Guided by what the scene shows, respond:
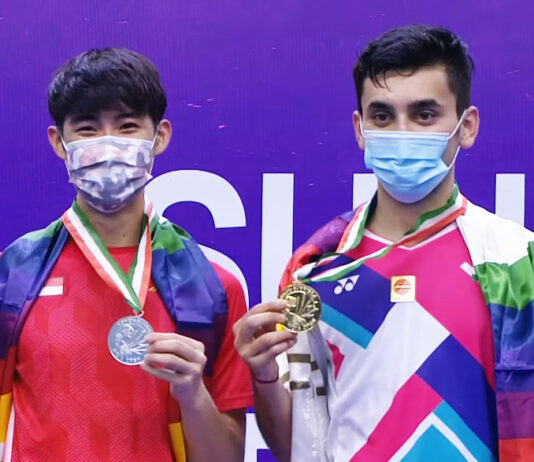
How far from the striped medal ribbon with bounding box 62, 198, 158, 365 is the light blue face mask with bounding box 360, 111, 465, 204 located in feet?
1.77

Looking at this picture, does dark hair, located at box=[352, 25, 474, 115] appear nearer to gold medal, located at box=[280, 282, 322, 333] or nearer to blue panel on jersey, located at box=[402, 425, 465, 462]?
gold medal, located at box=[280, 282, 322, 333]

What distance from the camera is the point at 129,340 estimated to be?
7.51 feet

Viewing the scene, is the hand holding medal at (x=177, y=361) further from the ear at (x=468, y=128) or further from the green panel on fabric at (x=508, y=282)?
the ear at (x=468, y=128)

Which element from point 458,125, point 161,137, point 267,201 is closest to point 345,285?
point 458,125

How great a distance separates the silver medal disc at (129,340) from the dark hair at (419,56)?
2.32 feet

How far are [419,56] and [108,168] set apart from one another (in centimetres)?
73

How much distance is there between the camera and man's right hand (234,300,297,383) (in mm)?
2229

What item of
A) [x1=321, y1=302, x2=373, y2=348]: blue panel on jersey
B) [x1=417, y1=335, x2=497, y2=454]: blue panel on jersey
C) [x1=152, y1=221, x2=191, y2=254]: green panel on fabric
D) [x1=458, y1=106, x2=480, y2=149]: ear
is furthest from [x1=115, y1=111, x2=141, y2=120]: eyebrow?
[x1=417, y1=335, x2=497, y2=454]: blue panel on jersey

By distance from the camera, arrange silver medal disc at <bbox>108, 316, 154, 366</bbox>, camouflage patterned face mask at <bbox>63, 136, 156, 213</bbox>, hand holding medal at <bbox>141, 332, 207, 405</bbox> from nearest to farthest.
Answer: hand holding medal at <bbox>141, 332, 207, 405</bbox>, silver medal disc at <bbox>108, 316, 154, 366</bbox>, camouflage patterned face mask at <bbox>63, 136, 156, 213</bbox>

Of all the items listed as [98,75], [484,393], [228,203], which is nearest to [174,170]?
[228,203]

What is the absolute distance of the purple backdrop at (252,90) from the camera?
3.24 meters

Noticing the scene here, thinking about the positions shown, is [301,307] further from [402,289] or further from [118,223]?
[118,223]

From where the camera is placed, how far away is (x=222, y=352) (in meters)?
2.46

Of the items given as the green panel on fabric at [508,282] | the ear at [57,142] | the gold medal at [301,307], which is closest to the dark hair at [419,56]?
the green panel on fabric at [508,282]
